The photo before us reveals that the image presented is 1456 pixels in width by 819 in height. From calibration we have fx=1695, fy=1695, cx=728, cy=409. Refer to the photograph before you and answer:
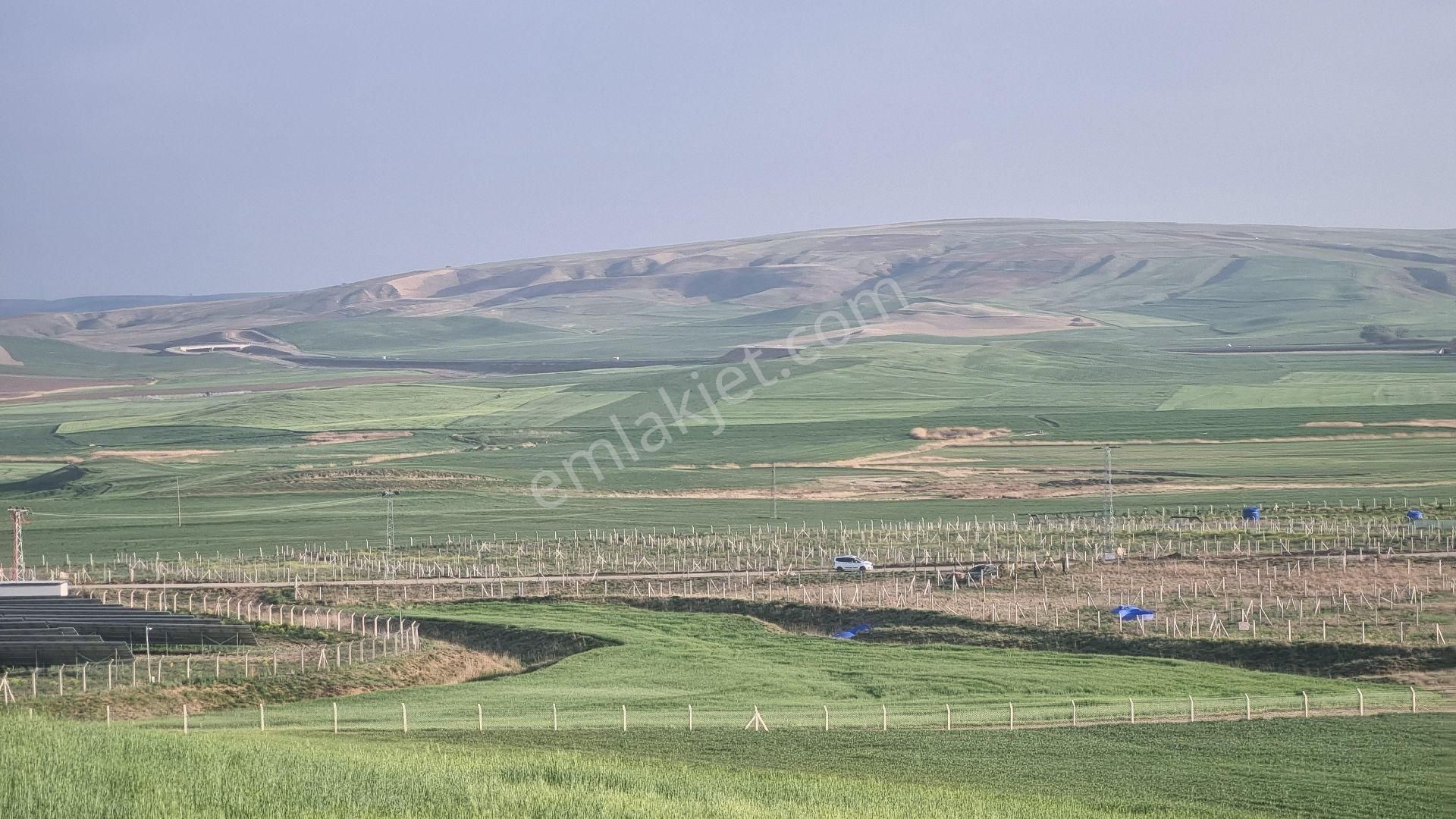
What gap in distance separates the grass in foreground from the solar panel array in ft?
39.1

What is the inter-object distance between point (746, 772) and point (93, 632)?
73.2 feet

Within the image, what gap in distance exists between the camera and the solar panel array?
123 feet

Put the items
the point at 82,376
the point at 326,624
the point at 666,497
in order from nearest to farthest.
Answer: the point at 326,624, the point at 666,497, the point at 82,376

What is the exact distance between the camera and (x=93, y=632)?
4112 cm

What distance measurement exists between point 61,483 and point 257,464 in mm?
11413

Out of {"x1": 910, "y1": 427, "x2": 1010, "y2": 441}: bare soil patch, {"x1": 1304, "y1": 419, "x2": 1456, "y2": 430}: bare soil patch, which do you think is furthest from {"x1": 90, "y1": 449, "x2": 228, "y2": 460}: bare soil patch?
{"x1": 1304, "y1": 419, "x2": 1456, "y2": 430}: bare soil patch

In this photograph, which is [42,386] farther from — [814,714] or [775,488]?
[814,714]

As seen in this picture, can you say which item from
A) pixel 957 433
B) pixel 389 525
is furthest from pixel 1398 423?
pixel 389 525

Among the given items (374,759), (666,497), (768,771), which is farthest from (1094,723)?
(666,497)

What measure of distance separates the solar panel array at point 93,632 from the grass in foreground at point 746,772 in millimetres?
11907

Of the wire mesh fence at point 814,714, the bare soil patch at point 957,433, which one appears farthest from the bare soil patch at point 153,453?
the wire mesh fence at point 814,714

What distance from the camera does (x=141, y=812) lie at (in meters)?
17.5

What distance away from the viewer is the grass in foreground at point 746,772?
1933 centimetres

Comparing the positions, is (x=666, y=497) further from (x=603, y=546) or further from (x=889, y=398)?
(x=889, y=398)
